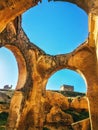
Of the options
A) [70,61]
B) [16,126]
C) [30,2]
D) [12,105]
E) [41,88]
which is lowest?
[16,126]

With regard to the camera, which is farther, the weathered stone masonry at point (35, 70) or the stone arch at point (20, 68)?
the stone arch at point (20, 68)

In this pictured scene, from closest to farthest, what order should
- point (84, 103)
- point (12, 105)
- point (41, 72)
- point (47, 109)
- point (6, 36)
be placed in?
point (6, 36), point (12, 105), point (41, 72), point (47, 109), point (84, 103)

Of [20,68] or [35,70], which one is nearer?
[20,68]

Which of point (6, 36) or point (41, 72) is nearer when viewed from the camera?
point (6, 36)

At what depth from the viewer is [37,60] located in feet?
42.3

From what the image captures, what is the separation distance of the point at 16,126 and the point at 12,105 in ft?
3.93

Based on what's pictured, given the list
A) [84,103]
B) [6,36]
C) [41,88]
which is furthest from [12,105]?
[84,103]

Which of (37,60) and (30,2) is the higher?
(37,60)

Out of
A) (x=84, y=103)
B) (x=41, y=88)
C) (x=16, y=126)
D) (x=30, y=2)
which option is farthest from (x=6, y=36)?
(x=84, y=103)

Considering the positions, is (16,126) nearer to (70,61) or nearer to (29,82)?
(29,82)

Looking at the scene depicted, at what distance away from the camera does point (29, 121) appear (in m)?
12.0

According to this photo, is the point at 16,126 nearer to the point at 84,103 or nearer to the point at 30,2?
the point at 30,2

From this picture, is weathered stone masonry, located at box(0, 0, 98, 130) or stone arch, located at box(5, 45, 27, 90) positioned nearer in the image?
weathered stone masonry, located at box(0, 0, 98, 130)

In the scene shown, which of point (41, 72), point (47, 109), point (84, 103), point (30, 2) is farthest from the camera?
point (84, 103)
